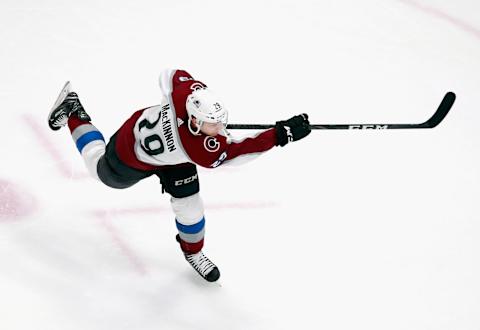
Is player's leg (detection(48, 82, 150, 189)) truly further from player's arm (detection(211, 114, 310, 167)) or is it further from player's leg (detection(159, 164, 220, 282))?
player's arm (detection(211, 114, 310, 167))

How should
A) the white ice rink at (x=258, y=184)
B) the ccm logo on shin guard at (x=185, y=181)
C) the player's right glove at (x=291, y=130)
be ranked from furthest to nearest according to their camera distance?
the white ice rink at (x=258, y=184)
the ccm logo on shin guard at (x=185, y=181)
the player's right glove at (x=291, y=130)

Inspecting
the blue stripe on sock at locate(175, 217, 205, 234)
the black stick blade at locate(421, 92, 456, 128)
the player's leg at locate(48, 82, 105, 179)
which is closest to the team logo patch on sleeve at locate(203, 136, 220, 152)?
the blue stripe on sock at locate(175, 217, 205, 234)

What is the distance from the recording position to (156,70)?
175 inches

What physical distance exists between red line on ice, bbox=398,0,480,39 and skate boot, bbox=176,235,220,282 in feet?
11.5

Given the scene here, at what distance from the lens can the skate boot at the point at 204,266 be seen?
3.08m

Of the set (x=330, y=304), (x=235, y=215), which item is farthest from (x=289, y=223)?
(x=330, y=304)

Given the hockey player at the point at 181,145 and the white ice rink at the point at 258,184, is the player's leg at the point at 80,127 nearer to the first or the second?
the hockey player at the point at 181,145

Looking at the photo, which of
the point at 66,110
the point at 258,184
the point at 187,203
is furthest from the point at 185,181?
the point at 258,184

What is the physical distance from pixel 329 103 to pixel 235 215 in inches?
53.2

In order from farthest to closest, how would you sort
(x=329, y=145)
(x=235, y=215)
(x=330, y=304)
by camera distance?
(x=329, y=145) < (x=235, y=215) < (x=330, y=304)

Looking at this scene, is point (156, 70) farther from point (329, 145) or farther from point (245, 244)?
point (245, 244)

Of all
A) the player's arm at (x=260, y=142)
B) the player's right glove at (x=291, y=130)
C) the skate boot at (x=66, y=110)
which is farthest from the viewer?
the skate boot at (x=66, y=110)

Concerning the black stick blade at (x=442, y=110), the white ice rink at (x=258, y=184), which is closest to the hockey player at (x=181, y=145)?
the white ice rink at (x=258, y=184)

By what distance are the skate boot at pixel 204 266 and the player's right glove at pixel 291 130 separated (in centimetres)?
70
